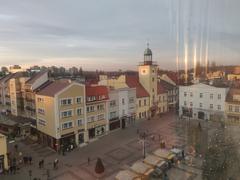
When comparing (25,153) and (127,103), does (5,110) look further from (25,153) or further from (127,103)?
(127,103)

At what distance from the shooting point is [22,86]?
46438mm

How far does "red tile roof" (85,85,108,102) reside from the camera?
132 feet

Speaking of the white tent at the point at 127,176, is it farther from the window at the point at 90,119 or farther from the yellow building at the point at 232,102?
the yellow building at the point at 232,102

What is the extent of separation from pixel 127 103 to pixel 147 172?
86.2ft

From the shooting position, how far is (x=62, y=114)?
35094mm

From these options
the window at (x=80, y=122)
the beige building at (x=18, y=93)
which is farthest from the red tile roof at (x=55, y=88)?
the beige building at (x=18, y=93)

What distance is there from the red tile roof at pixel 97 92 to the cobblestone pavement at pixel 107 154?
23.8ft

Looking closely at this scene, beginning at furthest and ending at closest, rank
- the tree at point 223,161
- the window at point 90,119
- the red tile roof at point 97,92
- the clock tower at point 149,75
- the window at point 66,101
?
the clock tower at point 149,75, the red tile roof at point 97,92, the window at point 90,119, the window at point 66,101, the tree at point 223,161

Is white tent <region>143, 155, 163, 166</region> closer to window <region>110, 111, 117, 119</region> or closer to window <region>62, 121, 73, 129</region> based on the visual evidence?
window <region>62, 121, 73, 129</region>

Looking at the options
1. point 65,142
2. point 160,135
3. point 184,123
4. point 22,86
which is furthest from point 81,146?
point 184,123

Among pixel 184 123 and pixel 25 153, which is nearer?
pixel 25 153

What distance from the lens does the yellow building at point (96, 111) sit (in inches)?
1544

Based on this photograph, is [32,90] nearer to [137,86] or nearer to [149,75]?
[137,86]

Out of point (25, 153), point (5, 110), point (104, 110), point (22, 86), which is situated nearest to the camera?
point (25, 153)
